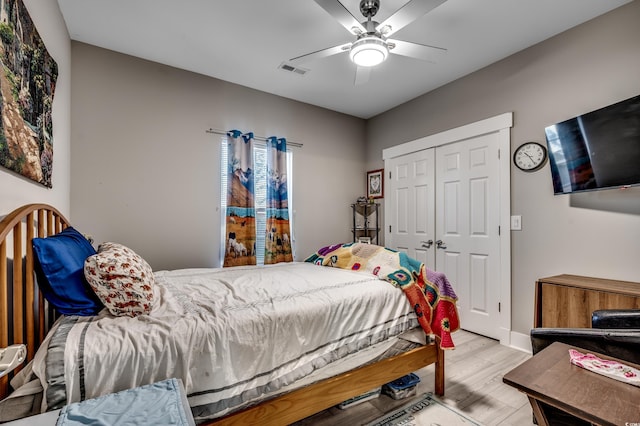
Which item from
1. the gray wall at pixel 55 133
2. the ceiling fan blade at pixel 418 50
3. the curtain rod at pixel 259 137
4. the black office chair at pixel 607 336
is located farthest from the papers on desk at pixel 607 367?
the curtain rod at pixel 259 137

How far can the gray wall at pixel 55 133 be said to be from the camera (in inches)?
53.6

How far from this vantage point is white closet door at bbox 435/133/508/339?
295 centimetres

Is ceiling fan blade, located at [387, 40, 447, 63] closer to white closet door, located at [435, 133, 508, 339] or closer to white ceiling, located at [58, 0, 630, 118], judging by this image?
white ceiling, located at [58, 0, 630, 118]

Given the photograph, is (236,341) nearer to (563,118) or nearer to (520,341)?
(520,341)

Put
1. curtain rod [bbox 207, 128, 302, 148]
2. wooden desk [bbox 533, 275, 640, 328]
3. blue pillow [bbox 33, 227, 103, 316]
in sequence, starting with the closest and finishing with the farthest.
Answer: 1. blue pillow [bbox 33, 227, 103, 316]
2. wooden desk [bbox 533, 275, 640, 328]
3. curtain rod [bbox 207, 128, 302, 148]

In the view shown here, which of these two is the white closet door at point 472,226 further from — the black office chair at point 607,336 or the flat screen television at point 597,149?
the black office chair at point 607,336

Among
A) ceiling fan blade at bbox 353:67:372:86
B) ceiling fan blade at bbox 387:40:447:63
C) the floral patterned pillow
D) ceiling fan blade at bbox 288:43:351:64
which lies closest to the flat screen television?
ceiling fan blade at bbox 387:40:447:63

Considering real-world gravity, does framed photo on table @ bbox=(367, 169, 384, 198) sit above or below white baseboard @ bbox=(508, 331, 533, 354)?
above

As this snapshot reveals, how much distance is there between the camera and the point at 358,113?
4.31 m

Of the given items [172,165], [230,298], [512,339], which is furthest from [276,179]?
[512,339]

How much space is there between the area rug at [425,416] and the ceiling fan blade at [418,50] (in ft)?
7.65

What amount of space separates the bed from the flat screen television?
1.48m

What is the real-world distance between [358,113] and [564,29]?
7.78ft

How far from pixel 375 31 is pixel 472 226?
2.18 metres
